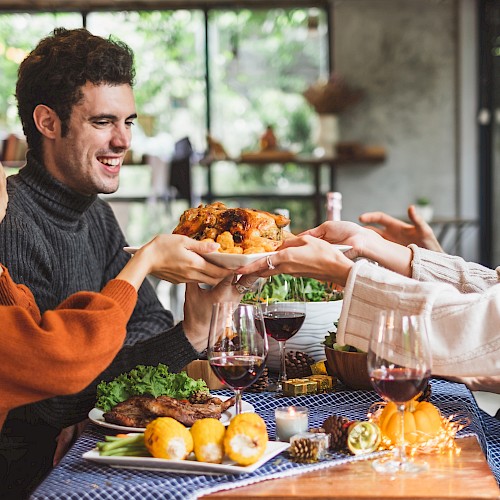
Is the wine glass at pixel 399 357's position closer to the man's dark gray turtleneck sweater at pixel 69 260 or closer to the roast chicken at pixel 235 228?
the roast chicken at pixel 235 228

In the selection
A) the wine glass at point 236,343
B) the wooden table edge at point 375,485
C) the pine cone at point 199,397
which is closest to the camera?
the wooden table edge at point 375,485

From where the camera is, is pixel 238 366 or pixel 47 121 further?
pixel 47 121

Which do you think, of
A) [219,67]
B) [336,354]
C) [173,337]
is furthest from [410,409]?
[219,67]

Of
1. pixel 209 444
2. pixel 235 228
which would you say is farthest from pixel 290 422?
pixel 235 228

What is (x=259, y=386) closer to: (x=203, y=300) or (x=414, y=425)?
(x=203, y=300)

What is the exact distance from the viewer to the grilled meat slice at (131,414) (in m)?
1.55

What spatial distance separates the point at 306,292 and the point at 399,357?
2.82 ft

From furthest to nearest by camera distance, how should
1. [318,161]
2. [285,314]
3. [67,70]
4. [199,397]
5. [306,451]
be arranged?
[318,161] < [67,70] < [285,314] < [199,397] < [306,451]

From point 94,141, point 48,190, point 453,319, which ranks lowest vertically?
point 453,319

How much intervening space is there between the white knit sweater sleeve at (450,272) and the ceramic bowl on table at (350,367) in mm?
271

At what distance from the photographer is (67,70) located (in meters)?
2.38

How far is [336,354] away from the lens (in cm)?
188

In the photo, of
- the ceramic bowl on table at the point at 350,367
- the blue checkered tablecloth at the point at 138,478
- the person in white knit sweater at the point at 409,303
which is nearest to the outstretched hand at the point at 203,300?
the person in white knit sweater at the point at 409,303

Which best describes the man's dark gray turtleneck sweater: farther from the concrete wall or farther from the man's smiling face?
the concrete wall
